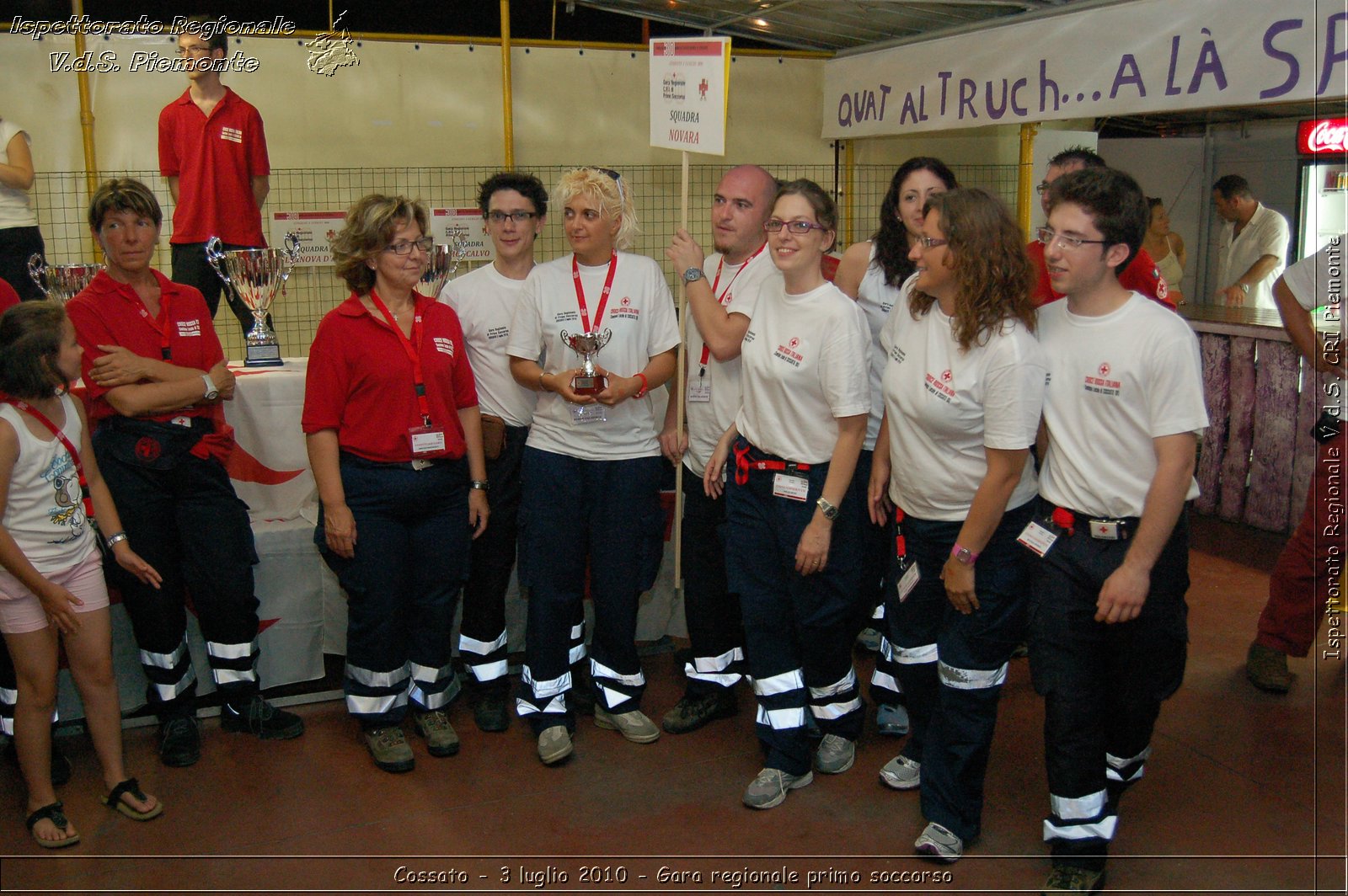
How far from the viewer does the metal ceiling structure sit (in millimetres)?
5172

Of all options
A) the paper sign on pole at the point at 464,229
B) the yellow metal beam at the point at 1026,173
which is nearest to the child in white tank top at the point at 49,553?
the paper sign on pole at the point at 464,229

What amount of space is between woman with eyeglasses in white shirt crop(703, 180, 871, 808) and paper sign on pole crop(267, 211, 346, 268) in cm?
391

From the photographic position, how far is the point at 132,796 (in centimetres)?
301

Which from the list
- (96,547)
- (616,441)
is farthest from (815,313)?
(96,547)

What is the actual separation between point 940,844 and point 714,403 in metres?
1.44

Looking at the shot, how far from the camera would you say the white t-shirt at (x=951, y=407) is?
2494mm

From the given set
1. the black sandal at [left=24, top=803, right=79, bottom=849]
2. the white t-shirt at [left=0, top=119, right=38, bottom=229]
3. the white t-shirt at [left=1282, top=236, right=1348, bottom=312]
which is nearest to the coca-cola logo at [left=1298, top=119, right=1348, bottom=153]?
the white t-shirt at [left=1282, top=236, right=1348, bottom=312]

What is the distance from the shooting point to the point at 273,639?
3.76 metres

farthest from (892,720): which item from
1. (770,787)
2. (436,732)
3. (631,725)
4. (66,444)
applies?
(66,444)

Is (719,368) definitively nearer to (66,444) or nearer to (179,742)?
(66,444)

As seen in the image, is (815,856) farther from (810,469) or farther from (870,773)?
(810,469)

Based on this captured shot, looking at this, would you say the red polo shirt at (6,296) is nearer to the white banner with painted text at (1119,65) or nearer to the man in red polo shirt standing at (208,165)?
the man in red polo shirt standing at (208,165)

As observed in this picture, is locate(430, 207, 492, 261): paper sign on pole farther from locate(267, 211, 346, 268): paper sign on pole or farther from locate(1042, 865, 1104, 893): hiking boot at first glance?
locate(1042, 865, 1104, 893): hiking boot

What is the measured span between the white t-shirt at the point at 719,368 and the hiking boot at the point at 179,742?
183 centimetres
